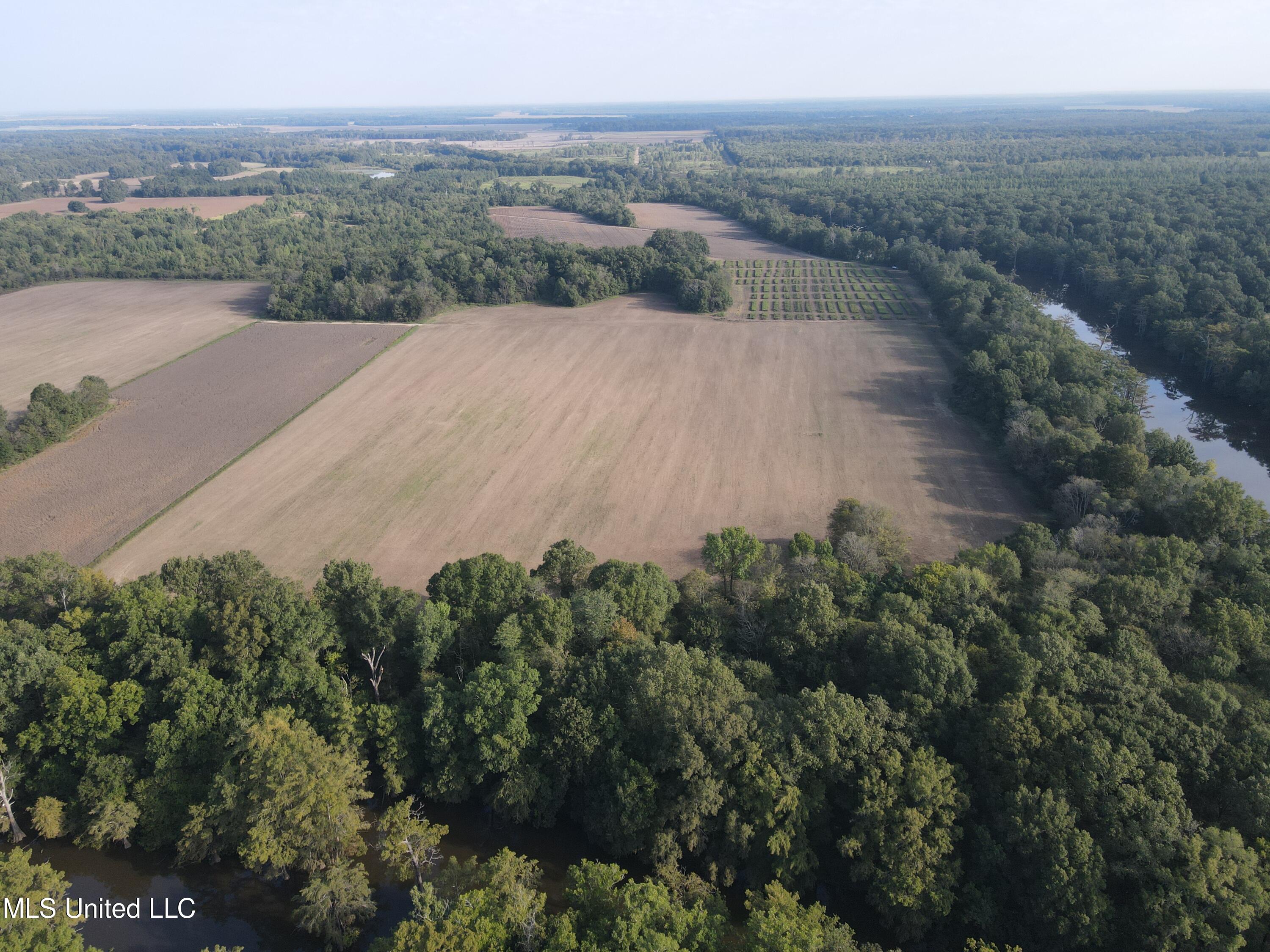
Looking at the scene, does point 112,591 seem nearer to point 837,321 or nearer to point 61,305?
point 837,321

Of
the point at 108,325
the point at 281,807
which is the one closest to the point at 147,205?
the point at 108,325

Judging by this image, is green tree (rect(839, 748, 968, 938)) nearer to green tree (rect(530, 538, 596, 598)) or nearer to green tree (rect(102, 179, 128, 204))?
green tree (rect(530, 538, 596, 598))

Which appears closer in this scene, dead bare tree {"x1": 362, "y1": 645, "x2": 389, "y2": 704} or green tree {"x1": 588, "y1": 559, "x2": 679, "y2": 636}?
dead bare tree {"x1": 362, "y1": 645, "x2": 389, "y2": 704}

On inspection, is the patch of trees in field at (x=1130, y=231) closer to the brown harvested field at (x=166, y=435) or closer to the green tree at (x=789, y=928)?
the green tree at (x=789, y=928)

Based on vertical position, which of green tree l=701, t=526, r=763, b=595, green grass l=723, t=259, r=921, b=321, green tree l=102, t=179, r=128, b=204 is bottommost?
green tree l=701, t=526, r=763, b=595

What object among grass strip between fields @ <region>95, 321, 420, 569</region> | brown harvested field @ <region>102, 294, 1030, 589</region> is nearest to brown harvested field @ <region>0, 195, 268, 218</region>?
grass strip between fields @ <region>95, 321, 420, 569</region>

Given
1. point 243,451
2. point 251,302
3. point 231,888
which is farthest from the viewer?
point 251,302

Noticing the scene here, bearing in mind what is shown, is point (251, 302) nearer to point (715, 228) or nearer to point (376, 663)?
point (376, 663)
